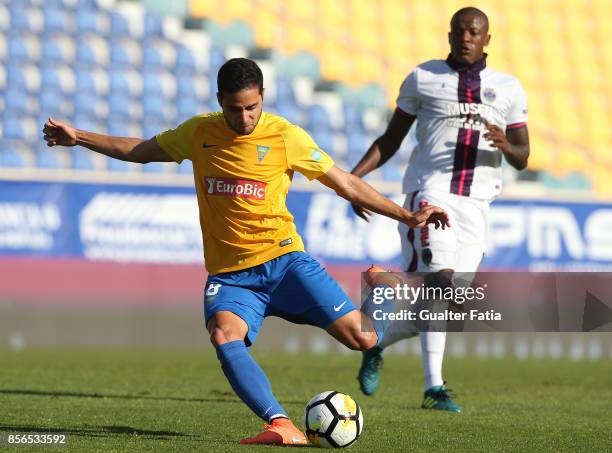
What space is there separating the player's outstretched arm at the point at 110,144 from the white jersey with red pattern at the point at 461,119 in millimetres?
2450

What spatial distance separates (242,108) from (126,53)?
39.2 ft

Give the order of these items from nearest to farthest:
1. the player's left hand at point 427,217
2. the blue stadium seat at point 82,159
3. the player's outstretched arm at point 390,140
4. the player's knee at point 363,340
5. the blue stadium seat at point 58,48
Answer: the player's left hand at point 427,217, the player's knee at point 363,340, the player's outstretched arm at point 390,140, the blue stadium seat at point 82,159, the blue stadium seat at point 58,48

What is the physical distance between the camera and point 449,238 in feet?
25.8

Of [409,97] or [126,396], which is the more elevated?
[409,97]

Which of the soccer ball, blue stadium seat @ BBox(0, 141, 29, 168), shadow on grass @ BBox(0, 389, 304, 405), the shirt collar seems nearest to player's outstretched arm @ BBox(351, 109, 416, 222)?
the shirt collar

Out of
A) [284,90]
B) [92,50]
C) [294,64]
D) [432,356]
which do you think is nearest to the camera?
[432,356]

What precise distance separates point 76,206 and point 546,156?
828 centimetres

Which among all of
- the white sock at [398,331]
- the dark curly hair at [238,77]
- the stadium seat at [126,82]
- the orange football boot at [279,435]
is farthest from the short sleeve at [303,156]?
the stadium seat at [126,82]

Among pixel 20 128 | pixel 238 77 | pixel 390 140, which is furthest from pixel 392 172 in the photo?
pixel 238 77

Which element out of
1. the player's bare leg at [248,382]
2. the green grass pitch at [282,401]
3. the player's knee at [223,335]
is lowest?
the green grass pitch at [282,401]

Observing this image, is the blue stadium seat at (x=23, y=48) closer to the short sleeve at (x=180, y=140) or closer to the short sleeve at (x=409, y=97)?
the short sleeve at (x=409, y=97)

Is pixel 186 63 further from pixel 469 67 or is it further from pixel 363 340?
pixel 363 340

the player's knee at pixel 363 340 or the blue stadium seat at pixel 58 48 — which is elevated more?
the blue stadium seat at pixel 58 48

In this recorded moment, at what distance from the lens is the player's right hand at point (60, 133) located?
6121 millimetres
